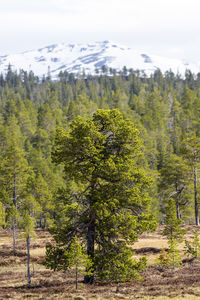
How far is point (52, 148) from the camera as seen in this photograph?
83.7 m

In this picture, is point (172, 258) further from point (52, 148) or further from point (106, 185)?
point (52, 148)

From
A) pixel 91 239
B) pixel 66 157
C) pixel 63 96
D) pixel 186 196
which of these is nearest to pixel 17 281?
pixel 91 239

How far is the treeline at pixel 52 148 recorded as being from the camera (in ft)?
165

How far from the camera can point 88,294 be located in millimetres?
19109

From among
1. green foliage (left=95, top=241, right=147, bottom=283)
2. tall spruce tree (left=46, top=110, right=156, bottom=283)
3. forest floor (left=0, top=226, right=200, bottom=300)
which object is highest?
tall spruce tree (left=46, top=110, right=156, bottom=283)

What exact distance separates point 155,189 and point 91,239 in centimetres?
4324

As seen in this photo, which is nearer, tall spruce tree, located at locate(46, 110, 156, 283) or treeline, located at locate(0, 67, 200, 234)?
tall spruce tree, located at locate(46, 110, 156, 283)

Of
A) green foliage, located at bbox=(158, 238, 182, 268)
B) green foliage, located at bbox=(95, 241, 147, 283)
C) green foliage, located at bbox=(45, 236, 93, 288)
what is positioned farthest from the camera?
green foliage, located at bbox=(158, 238, 182, 268)

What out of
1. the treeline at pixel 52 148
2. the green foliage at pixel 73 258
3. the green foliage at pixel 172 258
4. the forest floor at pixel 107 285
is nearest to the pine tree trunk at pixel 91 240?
the green foliage at pixel 73 258

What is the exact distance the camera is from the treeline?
50.3 metres

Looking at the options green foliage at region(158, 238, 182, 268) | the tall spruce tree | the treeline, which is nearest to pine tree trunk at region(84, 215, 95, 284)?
the tall spruce tree

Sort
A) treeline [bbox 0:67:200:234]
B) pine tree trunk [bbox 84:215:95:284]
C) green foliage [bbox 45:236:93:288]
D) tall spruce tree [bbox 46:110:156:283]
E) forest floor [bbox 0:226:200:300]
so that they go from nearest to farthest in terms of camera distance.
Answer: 1. forest floor [bbox 0:226:200:300]
2. green foliage [bbox 45:236:93:288]
3. tall spruce tree [bbox 46:110:156:283]
4. pine tree trunk [bbox 84:215:95:284]
5. treeline [bbox 0:67:200:234]

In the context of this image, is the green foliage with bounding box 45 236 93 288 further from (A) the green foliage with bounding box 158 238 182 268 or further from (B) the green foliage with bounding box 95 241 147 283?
(A) the green foliage with bounding box 158 238 182 268

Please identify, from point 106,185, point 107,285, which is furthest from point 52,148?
point 106,185
